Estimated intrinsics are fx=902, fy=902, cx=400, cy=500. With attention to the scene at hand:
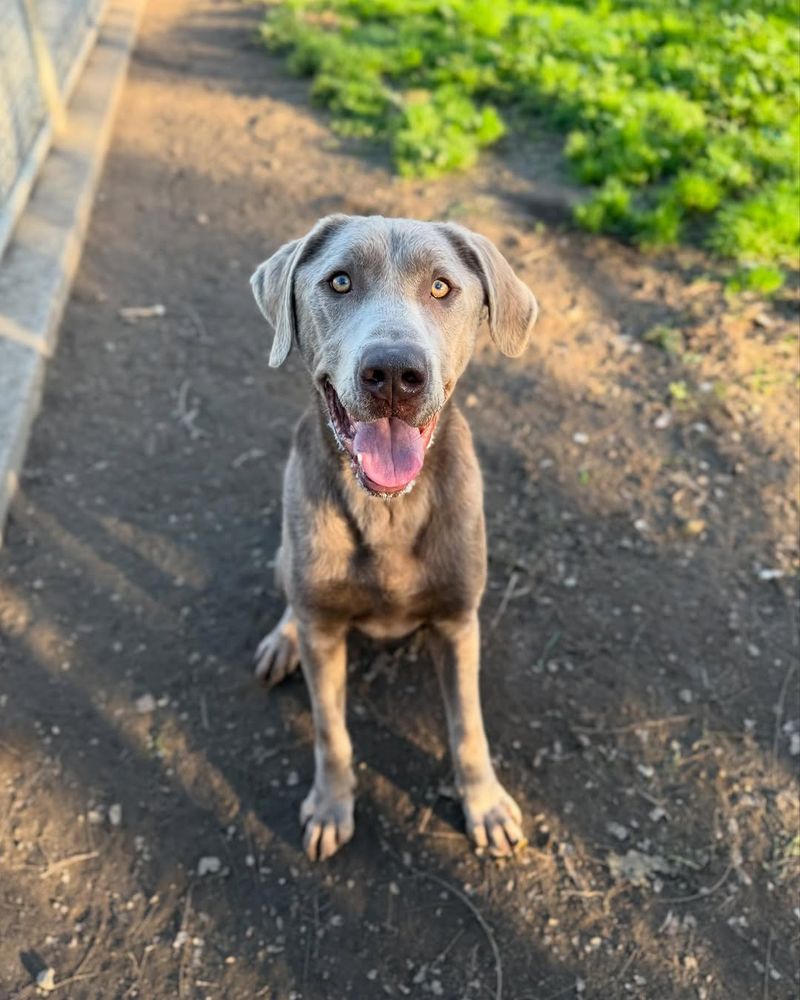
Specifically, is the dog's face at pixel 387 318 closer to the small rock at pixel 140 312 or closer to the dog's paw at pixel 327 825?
the dog's paw at pixel 327 825

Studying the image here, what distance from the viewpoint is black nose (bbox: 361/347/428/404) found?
255 centimetres

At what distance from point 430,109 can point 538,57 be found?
4.75 ft

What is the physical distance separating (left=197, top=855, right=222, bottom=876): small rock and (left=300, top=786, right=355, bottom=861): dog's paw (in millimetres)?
342

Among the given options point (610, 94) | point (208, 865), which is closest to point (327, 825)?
point (208, 865)

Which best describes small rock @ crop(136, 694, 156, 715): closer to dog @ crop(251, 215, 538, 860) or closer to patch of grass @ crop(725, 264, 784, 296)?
dog @ crop(251, 215, 538, 860)

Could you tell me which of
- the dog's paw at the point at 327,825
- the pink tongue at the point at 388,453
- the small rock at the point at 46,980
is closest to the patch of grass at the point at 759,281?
the pink tongue at the point at 388,453

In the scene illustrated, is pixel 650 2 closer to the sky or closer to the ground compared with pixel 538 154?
closer to the sky

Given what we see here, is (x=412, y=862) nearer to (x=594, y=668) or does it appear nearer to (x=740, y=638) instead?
(x=594, y=668)

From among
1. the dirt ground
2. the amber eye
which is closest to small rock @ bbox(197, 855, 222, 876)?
the dirt ground

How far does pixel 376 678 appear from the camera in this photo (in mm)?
4113

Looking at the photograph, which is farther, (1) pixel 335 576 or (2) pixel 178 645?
(2) pixel 178 645

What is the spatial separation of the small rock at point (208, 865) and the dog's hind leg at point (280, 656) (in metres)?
0.81

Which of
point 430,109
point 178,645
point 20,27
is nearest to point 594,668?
point 178,645

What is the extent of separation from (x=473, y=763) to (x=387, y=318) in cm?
181
